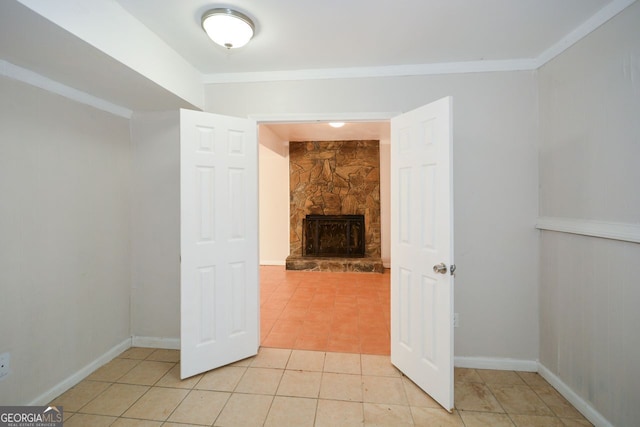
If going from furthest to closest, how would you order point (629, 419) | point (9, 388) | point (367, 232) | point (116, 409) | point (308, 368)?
point (367, 232), point (308, 368), point (116, 409), point (9, 388), point (629, 419)

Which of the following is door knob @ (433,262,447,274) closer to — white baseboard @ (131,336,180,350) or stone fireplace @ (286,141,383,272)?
white baseboard @ (131,336,180,350)

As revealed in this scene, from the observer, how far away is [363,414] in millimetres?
1724

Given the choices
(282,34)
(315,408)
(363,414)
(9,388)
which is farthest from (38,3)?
(363,414)

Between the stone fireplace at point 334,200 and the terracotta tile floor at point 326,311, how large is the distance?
2.26 ft

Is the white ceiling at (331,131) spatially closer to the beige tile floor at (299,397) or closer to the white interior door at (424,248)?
the white interior door at (424,248)

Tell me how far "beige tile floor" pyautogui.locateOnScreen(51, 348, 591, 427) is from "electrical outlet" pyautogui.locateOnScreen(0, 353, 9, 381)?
414 millimetres

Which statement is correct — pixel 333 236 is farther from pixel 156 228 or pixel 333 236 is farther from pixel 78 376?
pixel 78 376

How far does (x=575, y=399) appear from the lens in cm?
180

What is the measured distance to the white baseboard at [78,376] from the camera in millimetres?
1815

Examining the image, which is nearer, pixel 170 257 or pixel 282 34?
pixel 282 34

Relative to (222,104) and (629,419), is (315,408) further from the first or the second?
(222,104)

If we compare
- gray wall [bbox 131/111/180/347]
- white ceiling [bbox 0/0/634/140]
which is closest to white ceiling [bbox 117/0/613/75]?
white ceiling [bbox 0/0/634/140]

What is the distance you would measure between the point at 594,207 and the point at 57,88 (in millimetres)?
3682

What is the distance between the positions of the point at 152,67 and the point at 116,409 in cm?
230
